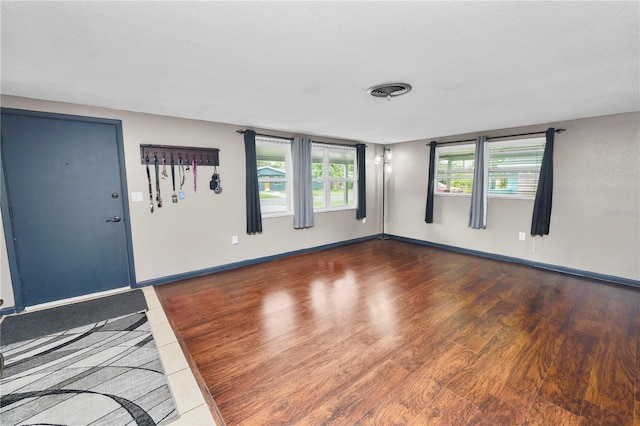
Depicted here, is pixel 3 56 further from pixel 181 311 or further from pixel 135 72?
pixel 181 311

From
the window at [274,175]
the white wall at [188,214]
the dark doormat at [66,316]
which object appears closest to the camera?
the dark doormat at [66,316]

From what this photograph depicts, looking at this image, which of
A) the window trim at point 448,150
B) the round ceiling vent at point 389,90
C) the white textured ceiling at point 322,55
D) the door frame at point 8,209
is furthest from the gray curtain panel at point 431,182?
the door frame at point 8,209

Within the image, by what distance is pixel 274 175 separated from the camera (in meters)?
4.89

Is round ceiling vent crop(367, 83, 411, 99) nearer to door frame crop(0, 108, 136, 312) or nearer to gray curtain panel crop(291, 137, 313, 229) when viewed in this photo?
gray curtain panel crop(291, 137, 313, 229)

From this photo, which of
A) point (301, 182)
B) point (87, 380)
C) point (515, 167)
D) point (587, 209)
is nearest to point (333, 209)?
point (301, 182)

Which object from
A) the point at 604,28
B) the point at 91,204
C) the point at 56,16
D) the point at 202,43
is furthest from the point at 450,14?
the point at 91,204

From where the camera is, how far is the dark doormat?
103 inches

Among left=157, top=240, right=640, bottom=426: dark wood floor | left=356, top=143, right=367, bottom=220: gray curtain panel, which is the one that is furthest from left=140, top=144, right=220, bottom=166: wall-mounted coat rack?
left=356, top=143, right=367, bottom=220: gray curtain panel

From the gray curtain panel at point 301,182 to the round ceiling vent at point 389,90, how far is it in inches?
94.6

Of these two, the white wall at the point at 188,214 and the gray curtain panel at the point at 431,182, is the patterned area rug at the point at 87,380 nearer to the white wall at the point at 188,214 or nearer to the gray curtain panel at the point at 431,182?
the white wall at the point at 188,214

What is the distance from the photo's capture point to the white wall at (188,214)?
11.4 ft

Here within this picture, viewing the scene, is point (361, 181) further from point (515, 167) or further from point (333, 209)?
point (515, 167)

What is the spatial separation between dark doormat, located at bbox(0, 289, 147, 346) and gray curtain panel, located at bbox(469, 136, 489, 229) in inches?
208

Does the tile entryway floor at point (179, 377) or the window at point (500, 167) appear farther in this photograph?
the window at point (500, 167)
